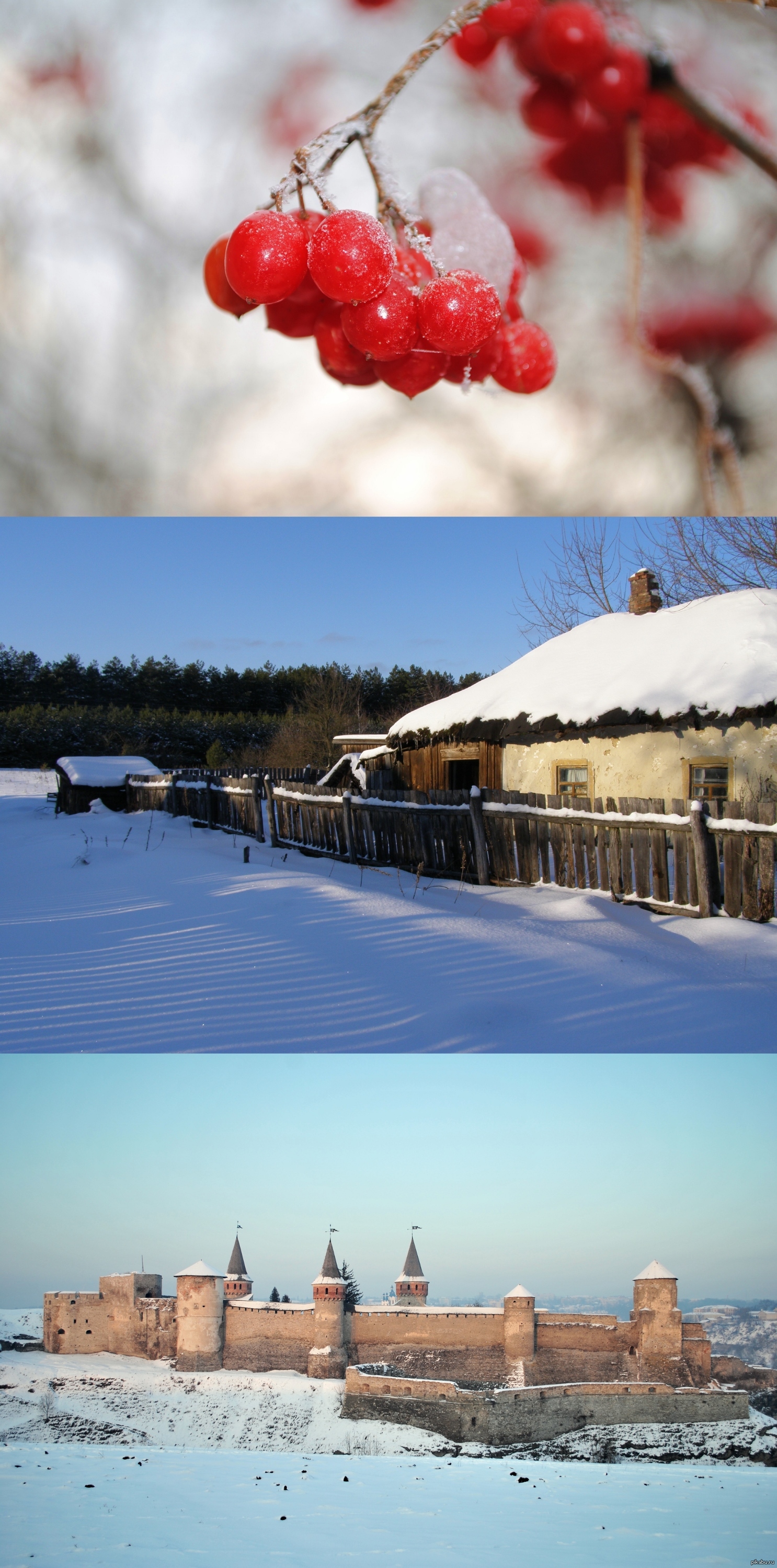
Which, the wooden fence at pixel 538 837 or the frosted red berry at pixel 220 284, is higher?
the frosted red berry at pixel 220 284

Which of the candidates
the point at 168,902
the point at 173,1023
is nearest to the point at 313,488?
the point at 173,1023

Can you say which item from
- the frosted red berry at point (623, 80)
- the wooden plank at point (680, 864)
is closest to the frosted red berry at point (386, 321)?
the frosted red berry at point (623, 80)

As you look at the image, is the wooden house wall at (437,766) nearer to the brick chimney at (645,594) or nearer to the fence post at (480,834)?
the fence post at (480,834)

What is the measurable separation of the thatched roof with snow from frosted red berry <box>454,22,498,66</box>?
5.59m

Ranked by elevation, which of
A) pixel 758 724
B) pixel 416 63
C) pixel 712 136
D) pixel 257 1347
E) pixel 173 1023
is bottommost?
pixel 257 1347

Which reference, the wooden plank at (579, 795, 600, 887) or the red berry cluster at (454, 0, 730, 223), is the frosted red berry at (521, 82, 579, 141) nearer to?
the red berry cluster at (454, 0, 730, 223)

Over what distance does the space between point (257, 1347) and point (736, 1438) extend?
5458 millimetres

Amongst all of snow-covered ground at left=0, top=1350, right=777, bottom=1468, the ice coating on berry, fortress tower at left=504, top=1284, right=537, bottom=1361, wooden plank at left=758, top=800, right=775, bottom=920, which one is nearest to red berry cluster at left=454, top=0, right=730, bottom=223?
the ice coating on berry

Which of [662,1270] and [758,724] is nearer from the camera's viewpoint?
[758,724]

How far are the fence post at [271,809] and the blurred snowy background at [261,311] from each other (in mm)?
6731

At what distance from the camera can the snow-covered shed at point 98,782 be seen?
21.9 feet

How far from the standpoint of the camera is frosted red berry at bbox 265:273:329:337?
1.90 meters

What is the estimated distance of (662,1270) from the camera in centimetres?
1095

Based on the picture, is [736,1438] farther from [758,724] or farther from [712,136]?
[712,136]
